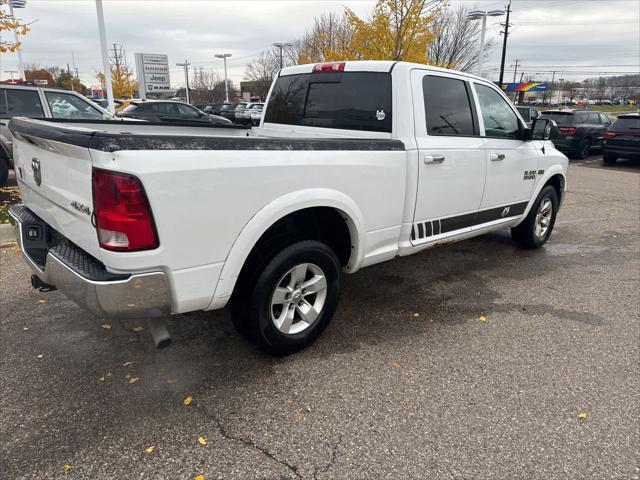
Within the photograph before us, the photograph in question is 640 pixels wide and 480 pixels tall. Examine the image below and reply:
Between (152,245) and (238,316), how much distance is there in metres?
0.88

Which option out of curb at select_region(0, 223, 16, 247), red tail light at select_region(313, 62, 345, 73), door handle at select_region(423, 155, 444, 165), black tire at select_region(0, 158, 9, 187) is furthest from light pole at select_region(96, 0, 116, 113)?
door handle at select_region(423, 155, 444, 165)

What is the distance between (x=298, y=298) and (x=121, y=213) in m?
1.36

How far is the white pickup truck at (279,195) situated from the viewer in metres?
2.26

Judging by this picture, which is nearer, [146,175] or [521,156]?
[146,175]

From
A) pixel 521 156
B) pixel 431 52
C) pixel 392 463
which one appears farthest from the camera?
pixel 431 52

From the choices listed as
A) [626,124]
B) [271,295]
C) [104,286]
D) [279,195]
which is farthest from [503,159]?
[626,124]

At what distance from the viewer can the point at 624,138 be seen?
14297 millimetres

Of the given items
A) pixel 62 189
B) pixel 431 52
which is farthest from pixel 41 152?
pixel 431 52

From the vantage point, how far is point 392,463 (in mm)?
2312

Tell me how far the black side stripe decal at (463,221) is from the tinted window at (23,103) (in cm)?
706

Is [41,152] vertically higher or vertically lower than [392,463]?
higher

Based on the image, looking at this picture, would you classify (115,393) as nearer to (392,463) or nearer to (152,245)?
(152,245)

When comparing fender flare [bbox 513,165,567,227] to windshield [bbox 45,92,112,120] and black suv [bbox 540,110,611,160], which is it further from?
black suv [bbox 540,110,611,160]

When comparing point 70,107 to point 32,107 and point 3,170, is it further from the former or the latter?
point 3,170
